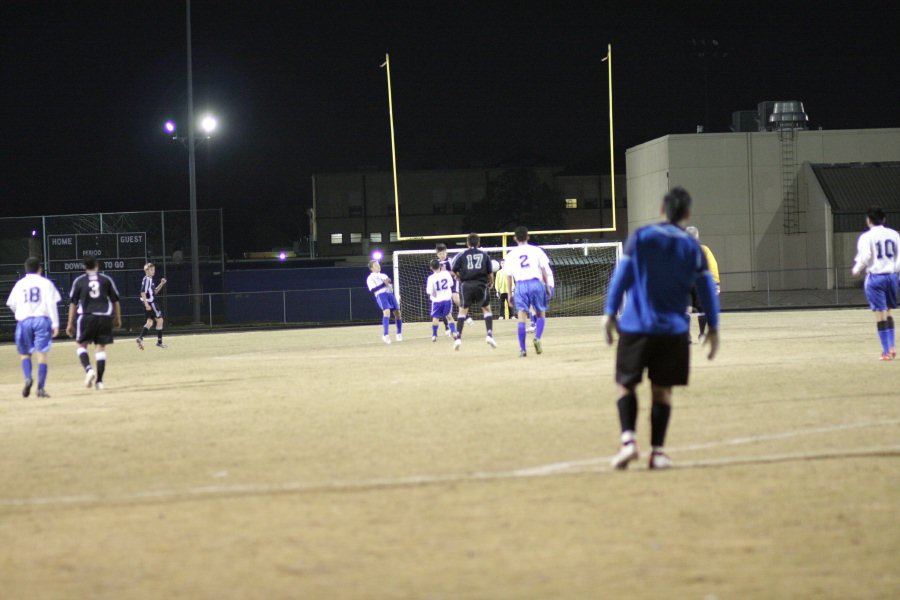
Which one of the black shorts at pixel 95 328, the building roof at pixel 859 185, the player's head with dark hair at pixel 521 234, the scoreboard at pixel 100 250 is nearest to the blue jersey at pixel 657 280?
the player's head with dark hair at pixel 521 234

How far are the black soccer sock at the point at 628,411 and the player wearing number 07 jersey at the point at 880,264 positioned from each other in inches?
354

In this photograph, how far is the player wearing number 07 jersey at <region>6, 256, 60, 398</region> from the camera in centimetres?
1537

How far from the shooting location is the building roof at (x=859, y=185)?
164 ft

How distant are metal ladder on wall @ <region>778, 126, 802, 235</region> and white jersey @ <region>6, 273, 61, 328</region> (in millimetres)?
41914

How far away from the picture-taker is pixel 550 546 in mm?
5730

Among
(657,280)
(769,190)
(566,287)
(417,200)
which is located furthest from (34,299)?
(417,200)

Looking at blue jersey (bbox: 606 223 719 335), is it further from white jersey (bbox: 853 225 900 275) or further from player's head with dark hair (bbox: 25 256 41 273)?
player's head with dark hair (bbox: 25 256 41 273)

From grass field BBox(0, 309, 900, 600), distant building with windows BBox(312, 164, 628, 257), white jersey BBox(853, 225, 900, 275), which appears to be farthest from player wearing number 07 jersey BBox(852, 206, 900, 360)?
distant building with windows BBox(312, 164, 628, 257)

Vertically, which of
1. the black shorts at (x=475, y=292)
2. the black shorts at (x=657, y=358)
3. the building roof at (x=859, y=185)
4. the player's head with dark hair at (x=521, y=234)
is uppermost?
the building roof at (x=859, y=185)

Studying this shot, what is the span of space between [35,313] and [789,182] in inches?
1679

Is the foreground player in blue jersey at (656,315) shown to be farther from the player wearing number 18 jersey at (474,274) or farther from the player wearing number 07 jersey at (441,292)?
the player wearing number 07 jersey at (441,292)

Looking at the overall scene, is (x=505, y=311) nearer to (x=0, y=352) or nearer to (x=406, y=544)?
(x=0, y=352)

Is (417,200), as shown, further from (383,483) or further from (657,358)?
(383,483)

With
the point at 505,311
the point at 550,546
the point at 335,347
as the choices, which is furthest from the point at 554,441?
the point at 505,311
